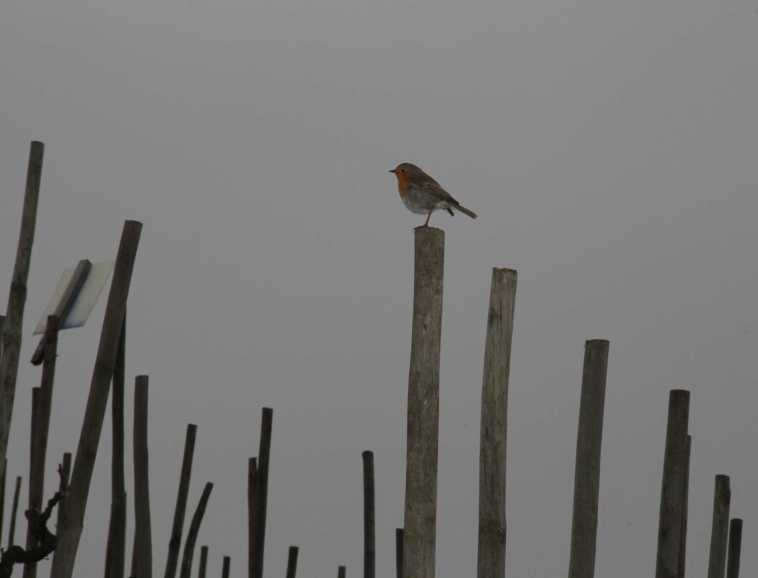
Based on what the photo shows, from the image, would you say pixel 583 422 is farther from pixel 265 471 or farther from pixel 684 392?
pixel 265 471

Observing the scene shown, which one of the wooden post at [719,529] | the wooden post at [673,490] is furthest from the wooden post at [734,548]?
the wooden post at [673,490]

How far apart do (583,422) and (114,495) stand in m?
1.98

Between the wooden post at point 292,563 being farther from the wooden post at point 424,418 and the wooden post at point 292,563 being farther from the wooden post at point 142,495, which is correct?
the wooden post at point 424,418

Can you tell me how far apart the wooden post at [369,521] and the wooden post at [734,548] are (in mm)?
1932

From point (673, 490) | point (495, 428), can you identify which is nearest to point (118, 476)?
point (495, 428)

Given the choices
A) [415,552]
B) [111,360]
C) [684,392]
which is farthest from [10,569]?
[684,392]

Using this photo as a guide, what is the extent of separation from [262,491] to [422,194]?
1.91m

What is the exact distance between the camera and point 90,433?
450 centimetres

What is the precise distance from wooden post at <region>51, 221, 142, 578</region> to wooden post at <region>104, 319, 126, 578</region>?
5.3 inches

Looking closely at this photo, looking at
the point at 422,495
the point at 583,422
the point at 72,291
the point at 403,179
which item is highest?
the point at 403,179

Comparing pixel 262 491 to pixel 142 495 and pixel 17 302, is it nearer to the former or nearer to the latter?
pixel 142 495

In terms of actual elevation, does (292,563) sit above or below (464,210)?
below

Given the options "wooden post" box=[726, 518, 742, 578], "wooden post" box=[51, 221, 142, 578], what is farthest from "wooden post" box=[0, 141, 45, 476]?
"wooden post" box=[726, 518, 742, 578]

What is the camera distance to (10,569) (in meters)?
4.74
